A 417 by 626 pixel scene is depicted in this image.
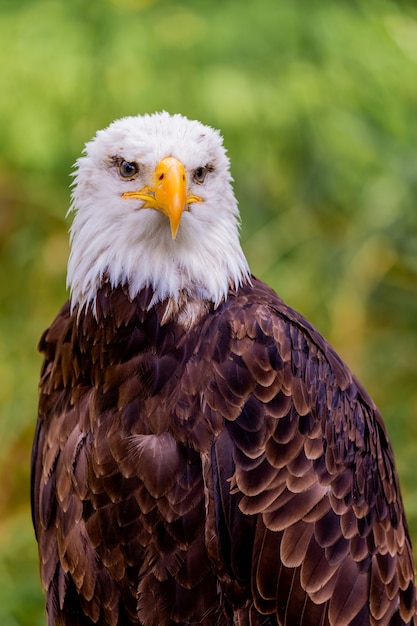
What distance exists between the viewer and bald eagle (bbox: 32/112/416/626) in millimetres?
3150

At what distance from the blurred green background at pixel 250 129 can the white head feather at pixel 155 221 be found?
2437 mm

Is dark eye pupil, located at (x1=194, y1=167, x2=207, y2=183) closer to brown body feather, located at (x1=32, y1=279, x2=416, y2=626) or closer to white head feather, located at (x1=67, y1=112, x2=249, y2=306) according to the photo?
white head feather, located at (x1=67, y1=112, x2=249, y2=306)

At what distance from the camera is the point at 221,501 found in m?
3.14

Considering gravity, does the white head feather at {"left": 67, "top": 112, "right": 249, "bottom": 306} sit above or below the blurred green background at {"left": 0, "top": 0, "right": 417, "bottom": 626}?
below

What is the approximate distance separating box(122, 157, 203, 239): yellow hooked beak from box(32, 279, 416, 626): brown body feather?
298 mm

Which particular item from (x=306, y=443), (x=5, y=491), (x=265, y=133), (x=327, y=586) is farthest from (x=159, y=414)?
(x=265, y=133)

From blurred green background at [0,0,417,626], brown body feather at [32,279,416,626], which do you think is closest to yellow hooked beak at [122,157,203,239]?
brown body feather at [32,279,416,626]

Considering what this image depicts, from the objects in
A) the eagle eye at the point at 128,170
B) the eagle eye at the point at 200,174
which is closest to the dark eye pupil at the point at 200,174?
the eagle eye at the point at 200,174

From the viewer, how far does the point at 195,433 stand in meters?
3.13

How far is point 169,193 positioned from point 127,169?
0.25m

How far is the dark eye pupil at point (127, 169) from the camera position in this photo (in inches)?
126

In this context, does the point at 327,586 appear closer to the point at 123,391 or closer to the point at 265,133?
the point at 123,391

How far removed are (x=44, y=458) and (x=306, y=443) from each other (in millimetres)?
894

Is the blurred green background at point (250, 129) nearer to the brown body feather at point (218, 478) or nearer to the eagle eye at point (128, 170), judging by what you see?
the brown body feather at point (218, 478)
